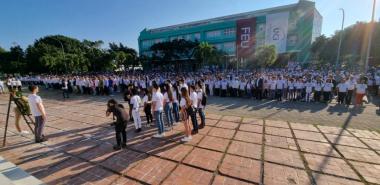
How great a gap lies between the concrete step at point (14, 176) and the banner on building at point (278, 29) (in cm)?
5044

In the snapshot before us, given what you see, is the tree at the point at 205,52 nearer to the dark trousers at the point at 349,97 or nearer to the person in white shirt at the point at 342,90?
the person in white shirt at the point at 342,90

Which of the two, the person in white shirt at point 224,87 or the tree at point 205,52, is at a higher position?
the tree at point 205,52

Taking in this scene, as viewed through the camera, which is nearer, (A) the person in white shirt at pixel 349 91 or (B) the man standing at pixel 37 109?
(B) the man standing at pixel 37 109

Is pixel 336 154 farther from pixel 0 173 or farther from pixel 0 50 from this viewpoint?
pixel 0 50

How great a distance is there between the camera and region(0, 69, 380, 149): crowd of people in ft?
17.4

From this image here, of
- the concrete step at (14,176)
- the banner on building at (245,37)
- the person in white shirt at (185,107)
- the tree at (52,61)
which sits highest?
the banner on building at (245,37)

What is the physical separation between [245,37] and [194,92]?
151 feet

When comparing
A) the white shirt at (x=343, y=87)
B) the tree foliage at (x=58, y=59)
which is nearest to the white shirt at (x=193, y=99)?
the white shirt at (x=343, y=87)

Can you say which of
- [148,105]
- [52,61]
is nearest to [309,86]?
[148,105]

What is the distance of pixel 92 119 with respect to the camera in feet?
25.1

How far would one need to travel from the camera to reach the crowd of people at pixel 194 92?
530 cm

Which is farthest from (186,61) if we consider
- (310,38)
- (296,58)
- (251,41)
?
(310,38)

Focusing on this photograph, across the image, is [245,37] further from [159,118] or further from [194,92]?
[159,118]

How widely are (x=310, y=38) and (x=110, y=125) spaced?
169 ft
